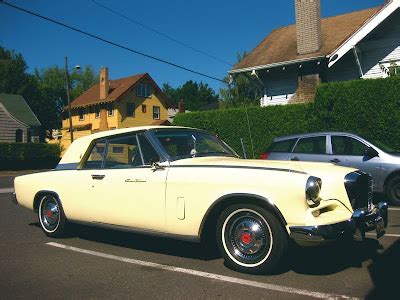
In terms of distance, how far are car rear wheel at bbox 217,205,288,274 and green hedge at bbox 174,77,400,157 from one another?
702 cm

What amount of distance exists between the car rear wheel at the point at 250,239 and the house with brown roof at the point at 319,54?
13.4 meters

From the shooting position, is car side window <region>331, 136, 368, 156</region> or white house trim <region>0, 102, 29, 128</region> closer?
car side window <region>331, 136, 368, 156</region>

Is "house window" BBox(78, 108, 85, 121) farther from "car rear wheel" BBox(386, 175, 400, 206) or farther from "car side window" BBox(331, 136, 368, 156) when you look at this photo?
"car rear wheel" BBox(386, 175, 400, 206)

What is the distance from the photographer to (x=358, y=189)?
4.45m

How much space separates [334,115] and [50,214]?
31.6ft

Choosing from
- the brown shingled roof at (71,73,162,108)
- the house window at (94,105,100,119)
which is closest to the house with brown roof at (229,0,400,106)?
the brown shingled roof at (71,73,162,108)

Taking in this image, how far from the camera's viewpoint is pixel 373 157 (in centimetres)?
895

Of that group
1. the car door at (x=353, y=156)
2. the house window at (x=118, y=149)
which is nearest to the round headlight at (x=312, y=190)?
the house window at (x=118, y=149)

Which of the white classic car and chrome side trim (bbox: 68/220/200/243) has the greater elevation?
the white classic car

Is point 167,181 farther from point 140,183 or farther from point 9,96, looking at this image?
point 9,96

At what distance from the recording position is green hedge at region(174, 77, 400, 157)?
12180 millimetres

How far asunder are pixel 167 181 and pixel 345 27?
17.5 meters

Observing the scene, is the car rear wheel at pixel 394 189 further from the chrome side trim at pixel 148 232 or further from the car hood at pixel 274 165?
the chrome side trim at pixel 148 232

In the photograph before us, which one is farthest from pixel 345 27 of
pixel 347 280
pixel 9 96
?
pixel 9 96
